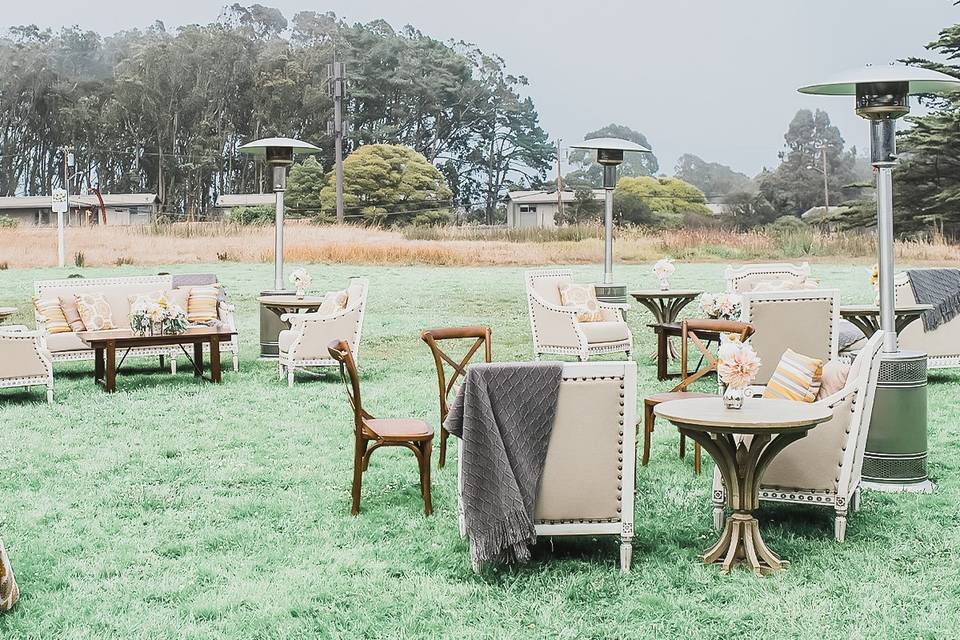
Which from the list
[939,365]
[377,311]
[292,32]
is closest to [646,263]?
[377,311]

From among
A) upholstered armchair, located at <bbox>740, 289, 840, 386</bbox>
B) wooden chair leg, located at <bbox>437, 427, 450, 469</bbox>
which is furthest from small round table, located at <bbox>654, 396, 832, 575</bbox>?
upholstered armchair, located at <bbox>740, 289, 840, 386</bbox>

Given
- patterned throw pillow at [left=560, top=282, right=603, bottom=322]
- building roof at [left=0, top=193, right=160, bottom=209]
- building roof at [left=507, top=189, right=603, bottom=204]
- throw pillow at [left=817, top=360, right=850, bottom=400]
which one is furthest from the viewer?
building roof at [left=507, top=189, right=603, bottom=204]

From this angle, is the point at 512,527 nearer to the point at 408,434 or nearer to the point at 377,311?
the point at 408,434

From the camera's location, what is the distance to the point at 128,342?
27.1ft

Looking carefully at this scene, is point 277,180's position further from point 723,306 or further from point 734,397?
point 734,397

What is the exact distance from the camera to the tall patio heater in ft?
16.4

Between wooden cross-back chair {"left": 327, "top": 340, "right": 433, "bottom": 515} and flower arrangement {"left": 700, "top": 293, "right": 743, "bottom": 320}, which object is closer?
wooden cross-back chair {"left": 327, "top": 340, "right": 433, "bottom": 515}

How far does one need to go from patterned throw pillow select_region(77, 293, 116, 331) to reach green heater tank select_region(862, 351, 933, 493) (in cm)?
640

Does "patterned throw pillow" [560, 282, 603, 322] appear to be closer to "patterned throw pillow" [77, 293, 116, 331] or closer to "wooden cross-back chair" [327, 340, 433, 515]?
"patterned throw pillow" [77, 293, 116, 331]

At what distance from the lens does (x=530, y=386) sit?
12.5 feet

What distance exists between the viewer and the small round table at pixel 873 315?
8078 millimetres

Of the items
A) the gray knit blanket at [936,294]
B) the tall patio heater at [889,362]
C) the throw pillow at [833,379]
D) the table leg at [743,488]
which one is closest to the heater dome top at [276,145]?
the gray knit blanket at [936,294]

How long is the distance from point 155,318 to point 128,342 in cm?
27

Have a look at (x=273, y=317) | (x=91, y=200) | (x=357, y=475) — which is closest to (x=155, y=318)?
(x=273, y=317)
